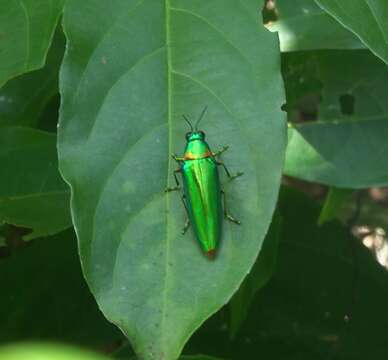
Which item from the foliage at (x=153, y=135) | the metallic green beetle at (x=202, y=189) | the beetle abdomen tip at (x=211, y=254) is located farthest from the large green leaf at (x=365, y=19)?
the beetle abdomen tip at (x=211, y=254)

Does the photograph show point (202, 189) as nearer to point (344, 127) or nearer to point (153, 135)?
point (153, 135)

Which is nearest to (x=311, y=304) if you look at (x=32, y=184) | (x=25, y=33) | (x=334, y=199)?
(x=334, y=199)

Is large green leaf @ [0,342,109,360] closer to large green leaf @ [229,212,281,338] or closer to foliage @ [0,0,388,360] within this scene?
foliage @ [0,0,388,360]

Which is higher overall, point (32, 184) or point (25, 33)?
point (25, 33)

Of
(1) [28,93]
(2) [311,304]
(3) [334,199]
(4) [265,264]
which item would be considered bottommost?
(2) [311,304]

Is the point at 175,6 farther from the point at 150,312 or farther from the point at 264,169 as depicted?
the point at 150,312
